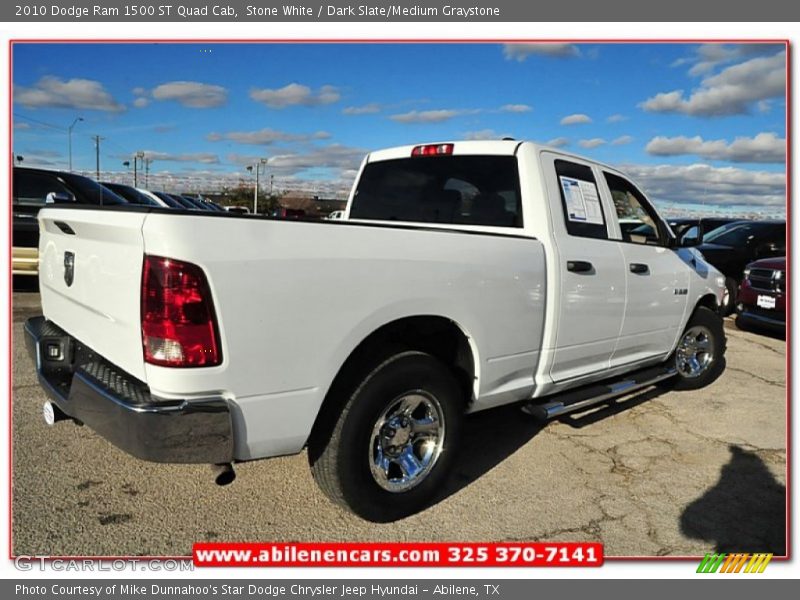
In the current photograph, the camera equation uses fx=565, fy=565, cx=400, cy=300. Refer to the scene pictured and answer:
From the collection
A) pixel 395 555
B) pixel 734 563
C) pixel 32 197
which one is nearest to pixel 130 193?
pixel 32 197

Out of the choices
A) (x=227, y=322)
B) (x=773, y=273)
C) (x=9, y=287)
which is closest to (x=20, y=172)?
(x=9, y=287)

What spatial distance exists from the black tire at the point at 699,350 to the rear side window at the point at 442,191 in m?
2.52

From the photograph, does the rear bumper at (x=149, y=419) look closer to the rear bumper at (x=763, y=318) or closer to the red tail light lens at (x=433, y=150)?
the red tail light lens at (x=433, y=150)

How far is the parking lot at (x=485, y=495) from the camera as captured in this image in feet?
8.87

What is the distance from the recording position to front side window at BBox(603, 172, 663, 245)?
4.27m

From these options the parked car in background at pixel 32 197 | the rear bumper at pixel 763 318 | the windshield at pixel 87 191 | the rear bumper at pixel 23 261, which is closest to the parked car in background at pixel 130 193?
the windshield at pixel 87 191

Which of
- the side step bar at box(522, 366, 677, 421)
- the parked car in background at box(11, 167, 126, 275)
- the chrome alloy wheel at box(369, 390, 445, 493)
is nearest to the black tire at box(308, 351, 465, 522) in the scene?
the chrome alloy wheel at box(369, 390, 445, 493)

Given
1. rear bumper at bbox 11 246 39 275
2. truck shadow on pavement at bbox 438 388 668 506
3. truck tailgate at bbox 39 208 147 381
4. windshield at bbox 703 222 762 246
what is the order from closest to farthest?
1. truck tailgate at bbox 39 208 147 381
2. truck shadow on pavement at bbox 438 388 668 506
3. rear bumper at bbox 11 246 39 275
4. windshield at bbox 703 222 762 246

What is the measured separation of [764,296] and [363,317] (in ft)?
25.6

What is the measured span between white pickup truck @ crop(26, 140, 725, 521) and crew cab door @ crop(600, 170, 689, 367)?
3cm

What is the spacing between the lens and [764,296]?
8.09 m

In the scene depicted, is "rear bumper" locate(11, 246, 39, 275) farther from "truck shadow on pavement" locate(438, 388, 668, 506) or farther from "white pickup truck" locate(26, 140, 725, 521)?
"truck shadow on pavement" locate(438, 388, 668, 506)

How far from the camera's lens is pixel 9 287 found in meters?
3.05

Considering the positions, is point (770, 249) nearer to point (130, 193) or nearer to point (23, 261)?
point (130, 193)
